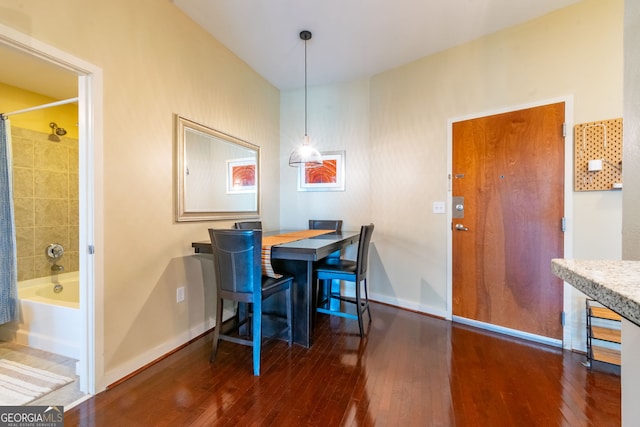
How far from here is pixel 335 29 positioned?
8.32 ft

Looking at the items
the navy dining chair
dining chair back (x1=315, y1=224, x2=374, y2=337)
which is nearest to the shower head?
the navy dining chair

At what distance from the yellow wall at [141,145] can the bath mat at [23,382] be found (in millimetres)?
380

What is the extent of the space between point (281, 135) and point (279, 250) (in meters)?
2.32

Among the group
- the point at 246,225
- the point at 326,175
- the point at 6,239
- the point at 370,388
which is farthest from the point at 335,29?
the point at 6,239

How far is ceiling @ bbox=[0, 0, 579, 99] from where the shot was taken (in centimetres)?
222

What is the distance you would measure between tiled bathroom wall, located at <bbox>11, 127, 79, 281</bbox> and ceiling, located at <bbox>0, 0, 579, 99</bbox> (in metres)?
0.57

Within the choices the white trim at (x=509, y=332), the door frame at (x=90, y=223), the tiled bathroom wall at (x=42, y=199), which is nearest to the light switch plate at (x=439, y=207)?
the white trim at (x=509, y=332)

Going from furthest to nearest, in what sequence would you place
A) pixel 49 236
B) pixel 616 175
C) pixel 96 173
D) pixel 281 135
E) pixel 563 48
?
1. pixel 281 135
2. pixel 49 236
3. pixel 563 48
4. pixel 616 175
5. pixel 96 173

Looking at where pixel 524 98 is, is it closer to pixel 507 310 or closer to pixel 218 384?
pixel 507 310

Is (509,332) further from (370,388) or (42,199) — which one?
(42,199)

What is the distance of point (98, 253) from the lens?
1728 mm

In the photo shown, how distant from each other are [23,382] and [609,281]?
2.97 metres

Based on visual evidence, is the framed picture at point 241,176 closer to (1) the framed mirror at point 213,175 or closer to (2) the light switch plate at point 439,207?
(1) the framed mirror at point 213,175

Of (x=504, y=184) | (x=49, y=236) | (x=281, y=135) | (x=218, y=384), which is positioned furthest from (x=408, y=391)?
(x=49, y=236)
